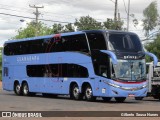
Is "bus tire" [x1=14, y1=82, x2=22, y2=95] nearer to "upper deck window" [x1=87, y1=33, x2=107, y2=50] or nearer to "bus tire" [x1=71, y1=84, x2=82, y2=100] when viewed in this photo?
"bus tire" [x1=71, y1=84, x2=82, y2=100]

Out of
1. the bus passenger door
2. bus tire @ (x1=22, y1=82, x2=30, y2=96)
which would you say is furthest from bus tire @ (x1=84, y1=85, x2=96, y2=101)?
the bus passenger door

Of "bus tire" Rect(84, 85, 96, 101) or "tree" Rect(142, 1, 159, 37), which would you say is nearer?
"bus tire" Rect(84, 85, 96, 101)

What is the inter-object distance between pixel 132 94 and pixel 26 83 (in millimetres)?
10039

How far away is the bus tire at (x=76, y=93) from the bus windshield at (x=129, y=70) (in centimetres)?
323

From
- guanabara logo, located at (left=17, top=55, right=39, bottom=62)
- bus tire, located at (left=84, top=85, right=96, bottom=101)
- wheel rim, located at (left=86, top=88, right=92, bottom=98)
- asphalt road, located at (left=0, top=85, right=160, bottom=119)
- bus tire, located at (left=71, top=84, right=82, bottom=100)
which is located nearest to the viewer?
asphalt road, located at (left=0, top=85, right=160, bottom=119)

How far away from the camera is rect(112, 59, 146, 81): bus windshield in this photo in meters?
26.1

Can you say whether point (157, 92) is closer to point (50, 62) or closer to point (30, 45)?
point (50, 62)

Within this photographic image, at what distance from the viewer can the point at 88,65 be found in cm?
2728

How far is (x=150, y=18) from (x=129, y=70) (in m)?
35.9

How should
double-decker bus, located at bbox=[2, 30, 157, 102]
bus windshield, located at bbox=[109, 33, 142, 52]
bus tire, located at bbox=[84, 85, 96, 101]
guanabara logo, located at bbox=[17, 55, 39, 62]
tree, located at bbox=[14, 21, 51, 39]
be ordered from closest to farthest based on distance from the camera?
double-decker bus, located at bbox=[2, 30, 157, 102]
bus windshield, located at bbox=[109, 33, 142, 52]
bus tire, located at bbox=[84, 85, 96, 101]
guanabara logo, located at bbox=[17, 55, 39, 62]
tree, located at bbox=[14, 21, 51, 39]

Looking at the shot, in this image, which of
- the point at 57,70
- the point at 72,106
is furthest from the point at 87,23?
the point at 72,106

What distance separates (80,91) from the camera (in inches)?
1112

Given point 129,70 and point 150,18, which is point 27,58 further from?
point 150,18

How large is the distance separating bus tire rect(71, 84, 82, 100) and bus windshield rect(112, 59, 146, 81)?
127 inches
